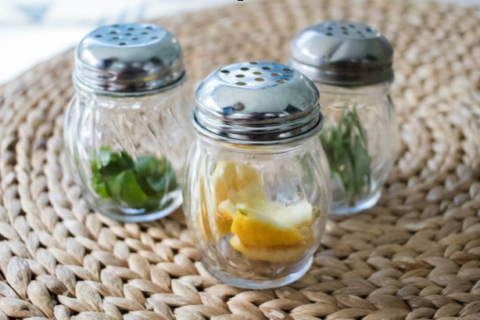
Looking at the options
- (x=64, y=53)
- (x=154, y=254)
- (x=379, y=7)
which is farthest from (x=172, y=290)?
(x=379, y=7)

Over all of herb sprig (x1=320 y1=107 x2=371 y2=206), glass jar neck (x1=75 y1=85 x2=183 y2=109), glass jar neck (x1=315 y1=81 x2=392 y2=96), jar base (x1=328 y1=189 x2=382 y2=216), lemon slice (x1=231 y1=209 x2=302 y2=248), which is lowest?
jar base (x1=328 y1=189 x2=382 y2=216)

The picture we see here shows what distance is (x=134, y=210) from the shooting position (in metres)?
0.63

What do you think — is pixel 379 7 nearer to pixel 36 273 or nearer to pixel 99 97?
pixel 99 97

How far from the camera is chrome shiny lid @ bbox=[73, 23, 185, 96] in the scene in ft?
1.84

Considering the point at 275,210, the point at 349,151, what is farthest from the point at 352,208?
the point at 275,210

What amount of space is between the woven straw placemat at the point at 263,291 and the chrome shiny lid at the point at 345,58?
0.14 metres

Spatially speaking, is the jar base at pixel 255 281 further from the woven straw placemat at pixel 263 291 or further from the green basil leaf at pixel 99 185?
the green basil leaf at pixel 99 185

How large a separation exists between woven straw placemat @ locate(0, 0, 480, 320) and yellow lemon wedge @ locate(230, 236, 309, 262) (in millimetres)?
36

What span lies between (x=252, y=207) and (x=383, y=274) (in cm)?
14

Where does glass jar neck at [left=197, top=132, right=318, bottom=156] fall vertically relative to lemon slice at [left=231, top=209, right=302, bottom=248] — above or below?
above

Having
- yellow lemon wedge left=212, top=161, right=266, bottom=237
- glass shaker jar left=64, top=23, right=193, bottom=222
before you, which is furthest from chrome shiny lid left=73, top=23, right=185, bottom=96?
yellow lemon wedge left=212, top=161, right=266, bottom=237

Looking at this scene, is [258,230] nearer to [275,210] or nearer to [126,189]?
[275,210]

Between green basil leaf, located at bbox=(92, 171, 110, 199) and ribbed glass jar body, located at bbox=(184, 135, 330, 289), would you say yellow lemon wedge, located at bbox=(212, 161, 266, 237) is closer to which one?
ribbed glass jar body, located at bbox=(184, 135, 330, 289)

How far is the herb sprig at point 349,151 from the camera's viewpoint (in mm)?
628
